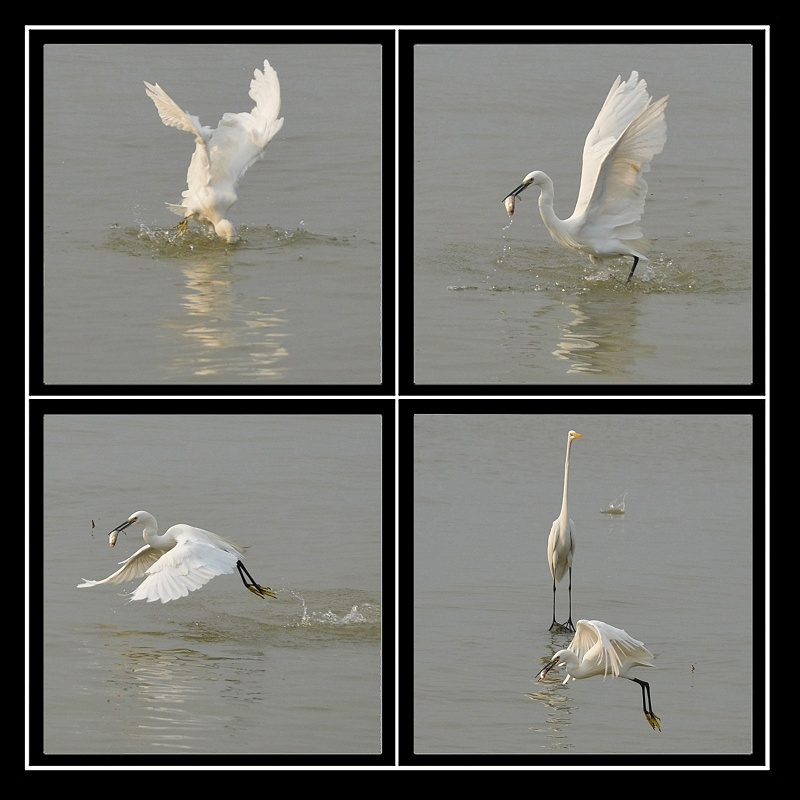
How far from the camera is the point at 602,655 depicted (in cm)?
668

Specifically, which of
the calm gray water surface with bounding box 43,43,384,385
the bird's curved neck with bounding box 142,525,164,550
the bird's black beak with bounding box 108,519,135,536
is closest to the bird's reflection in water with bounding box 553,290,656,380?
the calm gray water surface with bounding box 43,43,384,385

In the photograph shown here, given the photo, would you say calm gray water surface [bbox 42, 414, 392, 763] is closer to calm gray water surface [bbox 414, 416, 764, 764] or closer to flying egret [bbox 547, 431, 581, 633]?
calm gray water surface [bbox 414, 416, 764, 764]

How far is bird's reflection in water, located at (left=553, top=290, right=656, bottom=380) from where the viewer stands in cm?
681

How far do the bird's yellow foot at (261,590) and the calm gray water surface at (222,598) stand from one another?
31 millimetres

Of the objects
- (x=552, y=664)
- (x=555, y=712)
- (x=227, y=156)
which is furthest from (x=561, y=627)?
(x=227, y=156)

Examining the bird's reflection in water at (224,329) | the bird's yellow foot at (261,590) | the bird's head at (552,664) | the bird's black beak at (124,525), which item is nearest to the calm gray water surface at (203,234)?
the bird's reflection in water at (224,329)

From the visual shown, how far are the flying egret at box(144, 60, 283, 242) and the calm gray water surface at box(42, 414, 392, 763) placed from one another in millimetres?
938

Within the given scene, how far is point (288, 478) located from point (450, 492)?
746mm

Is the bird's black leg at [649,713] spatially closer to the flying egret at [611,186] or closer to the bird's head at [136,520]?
the flying egret at [611,186]

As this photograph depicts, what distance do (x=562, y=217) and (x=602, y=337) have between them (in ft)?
2.63

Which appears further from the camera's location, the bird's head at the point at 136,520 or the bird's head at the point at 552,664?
the bird's head at the point at 136,520

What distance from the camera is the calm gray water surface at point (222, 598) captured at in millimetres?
6617

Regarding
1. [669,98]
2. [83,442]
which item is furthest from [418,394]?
[669,98]
